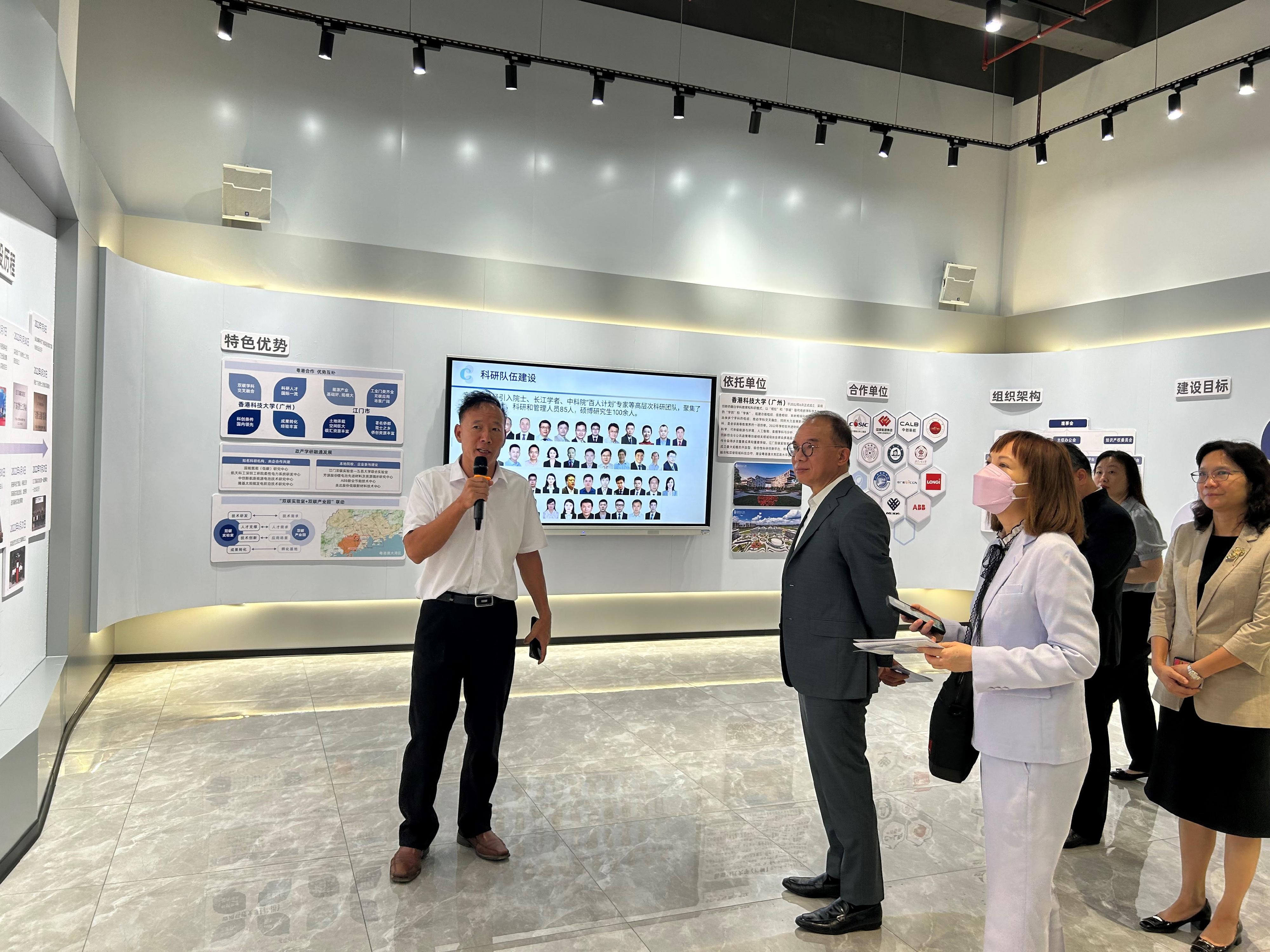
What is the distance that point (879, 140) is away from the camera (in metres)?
8.07

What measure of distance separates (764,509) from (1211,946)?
497 cm

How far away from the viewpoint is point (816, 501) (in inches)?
115

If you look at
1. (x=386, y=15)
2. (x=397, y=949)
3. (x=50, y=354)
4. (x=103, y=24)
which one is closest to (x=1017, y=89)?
(x=386, y=15)

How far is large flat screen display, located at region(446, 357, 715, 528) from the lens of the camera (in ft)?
21.5

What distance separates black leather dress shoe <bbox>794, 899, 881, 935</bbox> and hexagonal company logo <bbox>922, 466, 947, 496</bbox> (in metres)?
5.68

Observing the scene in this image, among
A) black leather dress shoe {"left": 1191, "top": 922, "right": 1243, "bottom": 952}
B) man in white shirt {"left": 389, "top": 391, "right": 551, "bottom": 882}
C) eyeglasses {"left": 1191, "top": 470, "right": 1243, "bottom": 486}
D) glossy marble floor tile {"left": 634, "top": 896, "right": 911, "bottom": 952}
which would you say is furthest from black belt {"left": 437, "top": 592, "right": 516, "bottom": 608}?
black leather dress shoe {"left": 1191, "top": 922, "right": 1243, "bottom": 952}

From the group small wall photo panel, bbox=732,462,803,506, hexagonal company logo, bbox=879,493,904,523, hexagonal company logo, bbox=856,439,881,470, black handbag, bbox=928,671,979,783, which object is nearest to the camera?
black handbag, bbox=928,671,979,783

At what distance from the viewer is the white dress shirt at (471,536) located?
120 inches

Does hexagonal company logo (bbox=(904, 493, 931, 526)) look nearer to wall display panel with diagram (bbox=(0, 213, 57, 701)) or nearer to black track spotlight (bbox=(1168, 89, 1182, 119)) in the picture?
black track spotlight (bbox=(1168, 89, 1182, 119))

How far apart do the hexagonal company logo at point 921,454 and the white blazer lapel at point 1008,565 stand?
19.2 ft

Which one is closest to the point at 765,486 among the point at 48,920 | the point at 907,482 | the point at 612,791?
the point at 907,482

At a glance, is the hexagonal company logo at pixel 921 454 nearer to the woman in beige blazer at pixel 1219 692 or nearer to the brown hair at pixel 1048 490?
the woman in beige blazer at pixel 1219 692

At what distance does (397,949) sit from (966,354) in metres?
7.22

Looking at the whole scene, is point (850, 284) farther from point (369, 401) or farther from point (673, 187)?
point (369, 401)
